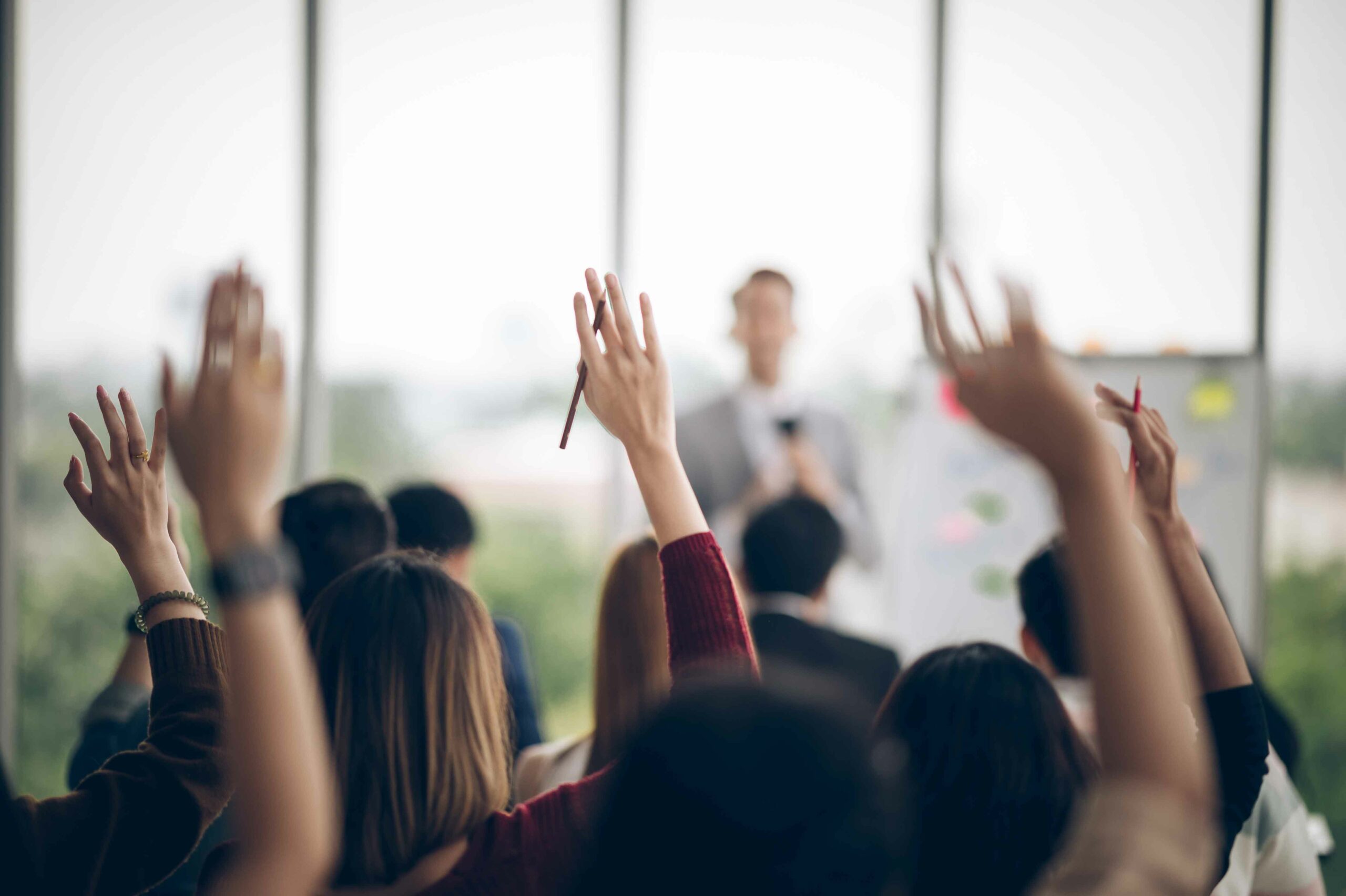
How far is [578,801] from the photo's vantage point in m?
1.04

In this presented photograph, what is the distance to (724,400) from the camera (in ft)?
11.4

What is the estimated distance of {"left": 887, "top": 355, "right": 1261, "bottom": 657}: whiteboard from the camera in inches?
132

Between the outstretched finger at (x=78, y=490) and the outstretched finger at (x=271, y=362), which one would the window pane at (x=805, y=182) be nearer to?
the outstretched finger at (x=78, y=490)

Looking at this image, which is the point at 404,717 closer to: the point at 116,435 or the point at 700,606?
the point at 700,606

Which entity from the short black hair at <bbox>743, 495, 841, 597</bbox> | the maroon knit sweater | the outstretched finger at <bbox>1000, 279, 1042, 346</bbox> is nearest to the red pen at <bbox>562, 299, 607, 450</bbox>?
the maroon knit sweater

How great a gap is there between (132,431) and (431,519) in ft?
3.79

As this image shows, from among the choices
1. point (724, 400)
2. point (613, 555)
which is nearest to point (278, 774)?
point (613, 555)

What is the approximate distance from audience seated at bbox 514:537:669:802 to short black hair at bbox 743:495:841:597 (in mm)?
718

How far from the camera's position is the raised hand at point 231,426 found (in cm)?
71

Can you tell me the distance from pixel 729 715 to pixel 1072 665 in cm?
108

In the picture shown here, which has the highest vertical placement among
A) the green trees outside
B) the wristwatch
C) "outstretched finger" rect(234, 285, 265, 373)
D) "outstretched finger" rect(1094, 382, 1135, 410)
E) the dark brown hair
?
the dark brown hair

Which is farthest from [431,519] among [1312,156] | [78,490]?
[1312,156]

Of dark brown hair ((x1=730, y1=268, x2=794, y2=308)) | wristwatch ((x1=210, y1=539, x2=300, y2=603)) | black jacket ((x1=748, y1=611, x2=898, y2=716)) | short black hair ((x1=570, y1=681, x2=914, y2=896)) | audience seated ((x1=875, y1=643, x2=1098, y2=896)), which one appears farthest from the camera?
dark brown hair ((x1=730, y1=268, x2=794, y2=308))

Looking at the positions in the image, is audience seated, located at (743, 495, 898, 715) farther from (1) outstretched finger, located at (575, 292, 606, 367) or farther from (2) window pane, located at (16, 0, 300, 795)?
(2) window pane, located at (16, 0, 300, 795)
